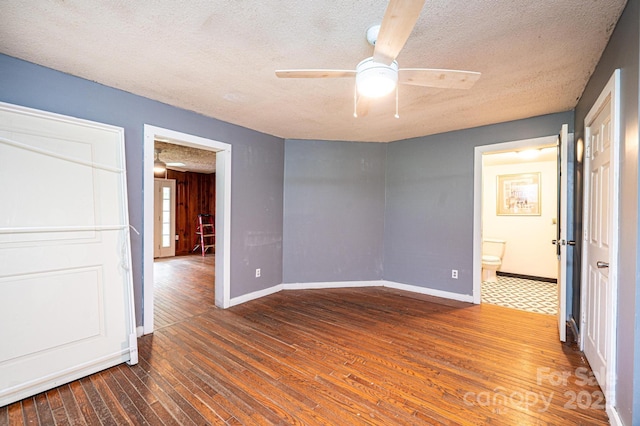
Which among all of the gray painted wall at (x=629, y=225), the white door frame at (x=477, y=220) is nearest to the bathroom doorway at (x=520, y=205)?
the white door frame at (x=477, y=220)

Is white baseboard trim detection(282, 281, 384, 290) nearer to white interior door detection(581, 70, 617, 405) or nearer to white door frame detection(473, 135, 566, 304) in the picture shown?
white door frame detection(473, 135, 566, 304)

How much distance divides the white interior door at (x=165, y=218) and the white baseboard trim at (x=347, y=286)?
461cm

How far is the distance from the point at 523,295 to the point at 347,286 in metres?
2.53

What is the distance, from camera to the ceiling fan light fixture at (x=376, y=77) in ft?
4.93

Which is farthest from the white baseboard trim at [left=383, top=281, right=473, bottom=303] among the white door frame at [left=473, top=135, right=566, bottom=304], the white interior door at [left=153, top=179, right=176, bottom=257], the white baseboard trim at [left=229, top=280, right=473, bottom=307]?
the white interior door at [left=153, top=179, right=176, bottom=257]

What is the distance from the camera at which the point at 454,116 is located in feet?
10.8

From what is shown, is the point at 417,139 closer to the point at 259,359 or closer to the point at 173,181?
the point at 259,359

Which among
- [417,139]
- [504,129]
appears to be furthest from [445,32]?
[417,139]

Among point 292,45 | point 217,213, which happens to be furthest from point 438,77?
point 217,213

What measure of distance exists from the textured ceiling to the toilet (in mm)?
2876

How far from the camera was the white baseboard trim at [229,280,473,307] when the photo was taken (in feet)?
12.4

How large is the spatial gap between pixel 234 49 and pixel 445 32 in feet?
4.46

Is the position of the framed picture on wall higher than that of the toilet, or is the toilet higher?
the framed picture on wall

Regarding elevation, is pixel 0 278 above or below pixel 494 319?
above
